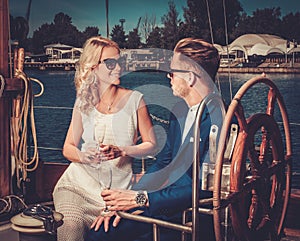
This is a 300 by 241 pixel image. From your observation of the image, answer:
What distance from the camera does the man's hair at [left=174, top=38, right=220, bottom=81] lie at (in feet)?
6.82

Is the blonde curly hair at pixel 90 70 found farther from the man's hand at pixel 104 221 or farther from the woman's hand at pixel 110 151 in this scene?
the man's hand at pixel 104 221

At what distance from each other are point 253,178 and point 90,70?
35.2 inches

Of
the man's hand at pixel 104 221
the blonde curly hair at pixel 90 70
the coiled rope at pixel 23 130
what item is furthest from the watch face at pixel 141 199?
the coiled rope at pixel 23 130

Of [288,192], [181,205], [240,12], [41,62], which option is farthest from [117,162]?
[240,12]

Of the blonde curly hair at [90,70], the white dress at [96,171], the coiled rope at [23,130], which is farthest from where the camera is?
the coiled rope at [23,130]

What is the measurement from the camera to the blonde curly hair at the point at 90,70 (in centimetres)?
246

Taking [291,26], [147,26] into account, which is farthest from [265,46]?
[147,26]

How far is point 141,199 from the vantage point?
76.2 inches

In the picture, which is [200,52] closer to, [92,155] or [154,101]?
[92,155]

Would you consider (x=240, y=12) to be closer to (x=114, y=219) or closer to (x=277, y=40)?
(x=277, y=40)

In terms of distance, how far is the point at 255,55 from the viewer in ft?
13.6

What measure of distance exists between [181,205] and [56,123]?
15.6 metres

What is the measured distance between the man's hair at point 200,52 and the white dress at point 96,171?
0.38m

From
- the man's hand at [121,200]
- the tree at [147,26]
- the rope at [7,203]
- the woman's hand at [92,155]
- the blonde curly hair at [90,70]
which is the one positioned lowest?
the rope at [7,203]
